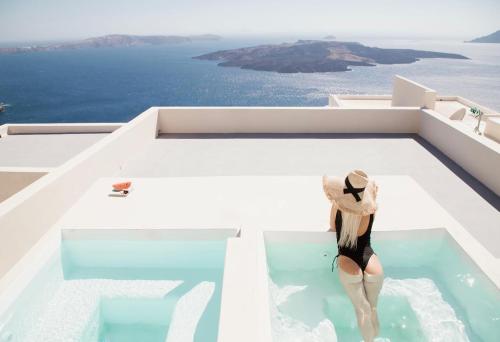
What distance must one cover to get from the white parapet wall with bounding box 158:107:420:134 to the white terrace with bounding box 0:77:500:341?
2cm

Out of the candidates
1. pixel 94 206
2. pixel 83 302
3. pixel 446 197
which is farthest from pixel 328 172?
pixel 83 302

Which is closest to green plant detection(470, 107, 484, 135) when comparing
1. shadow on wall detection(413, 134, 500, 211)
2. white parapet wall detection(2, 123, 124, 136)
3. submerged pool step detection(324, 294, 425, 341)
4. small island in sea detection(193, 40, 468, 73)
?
shadow on wall detection(413, 134, 500, 211)

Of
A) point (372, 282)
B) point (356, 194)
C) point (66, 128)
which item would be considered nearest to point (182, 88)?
point (66, 128)

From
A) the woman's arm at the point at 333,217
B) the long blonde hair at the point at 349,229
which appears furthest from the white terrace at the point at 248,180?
the long blonde hair at the point at 349,229

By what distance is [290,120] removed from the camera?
8477mm

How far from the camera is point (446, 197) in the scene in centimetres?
557

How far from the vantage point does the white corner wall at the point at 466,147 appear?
5.87 meters

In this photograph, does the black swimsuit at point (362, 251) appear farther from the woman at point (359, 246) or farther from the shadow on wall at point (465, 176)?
the shadow on wall at point (465, 176)

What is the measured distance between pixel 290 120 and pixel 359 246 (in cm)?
528

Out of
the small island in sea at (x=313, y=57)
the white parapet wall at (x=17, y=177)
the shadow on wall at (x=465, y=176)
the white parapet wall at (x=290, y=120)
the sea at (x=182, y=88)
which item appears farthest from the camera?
the small island in sea at (x=313, y=57)

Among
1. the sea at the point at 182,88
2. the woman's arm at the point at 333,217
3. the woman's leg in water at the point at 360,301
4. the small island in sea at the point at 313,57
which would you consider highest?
the small island in sea at the point at 313,57

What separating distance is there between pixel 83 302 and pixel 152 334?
33.8 inches

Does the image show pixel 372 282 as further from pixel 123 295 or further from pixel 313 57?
pixel 313 57

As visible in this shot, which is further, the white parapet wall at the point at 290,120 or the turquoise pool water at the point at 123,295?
the white parapet wall at the point at 290,120
